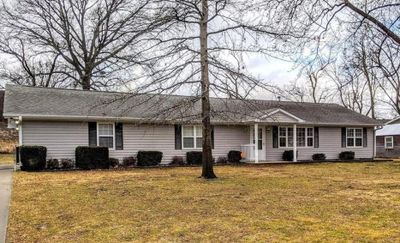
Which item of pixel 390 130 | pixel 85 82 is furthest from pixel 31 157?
pixel 390 130

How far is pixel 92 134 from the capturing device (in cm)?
2056

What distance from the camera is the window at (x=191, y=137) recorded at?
22.9 meters

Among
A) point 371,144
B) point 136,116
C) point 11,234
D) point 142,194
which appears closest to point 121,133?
point 136,116

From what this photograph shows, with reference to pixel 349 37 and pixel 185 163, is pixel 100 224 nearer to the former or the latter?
pixel 349 37

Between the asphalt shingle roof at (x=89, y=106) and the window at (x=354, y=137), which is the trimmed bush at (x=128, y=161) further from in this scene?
the window at (x=354, y=137)

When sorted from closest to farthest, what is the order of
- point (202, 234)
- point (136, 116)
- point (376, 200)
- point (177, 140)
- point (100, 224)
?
point (202, 234) → point (100, 224) → point (376, 200) → point (136, 116) → point (177, 140)

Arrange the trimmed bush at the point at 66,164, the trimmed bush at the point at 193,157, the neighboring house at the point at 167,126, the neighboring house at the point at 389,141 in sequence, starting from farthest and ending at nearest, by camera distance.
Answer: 1. the neighboring house at the point at 389,141
2. the trimmed bush at the point at 193,157
3. the trimmed bush at the point at 66,164
4. the neighboring house at the point at 167,126

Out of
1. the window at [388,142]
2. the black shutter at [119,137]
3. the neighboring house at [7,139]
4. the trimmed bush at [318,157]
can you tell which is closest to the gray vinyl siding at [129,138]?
the black shutter at [119,137]

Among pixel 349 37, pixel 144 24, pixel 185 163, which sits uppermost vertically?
pixel 144 24

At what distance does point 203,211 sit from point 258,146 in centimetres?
1665

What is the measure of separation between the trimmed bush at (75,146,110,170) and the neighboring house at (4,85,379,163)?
2.08ft

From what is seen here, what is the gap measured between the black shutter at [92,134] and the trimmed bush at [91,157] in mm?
784

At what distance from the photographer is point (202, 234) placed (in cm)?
665

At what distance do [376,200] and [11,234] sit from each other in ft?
26.3
